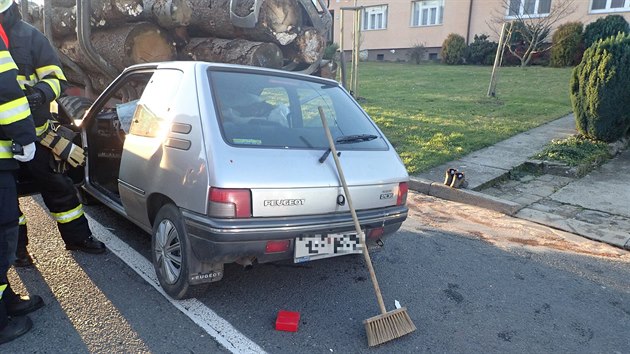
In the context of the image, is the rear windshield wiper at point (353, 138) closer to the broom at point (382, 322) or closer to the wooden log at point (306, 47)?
the broom at point (382, 322)

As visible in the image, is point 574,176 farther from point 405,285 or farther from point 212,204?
point 212,204

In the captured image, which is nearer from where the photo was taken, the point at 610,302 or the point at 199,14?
the point at 610,302

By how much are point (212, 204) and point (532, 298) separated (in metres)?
2.43

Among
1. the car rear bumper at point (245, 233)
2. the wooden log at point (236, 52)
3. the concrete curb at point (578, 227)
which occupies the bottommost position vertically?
the concrete curb at point (578, 227)

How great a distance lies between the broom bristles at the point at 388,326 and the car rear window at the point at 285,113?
1.16 meters

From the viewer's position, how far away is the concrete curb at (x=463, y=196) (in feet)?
17.4

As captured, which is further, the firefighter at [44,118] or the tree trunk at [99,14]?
the tree trunk at [99,14]

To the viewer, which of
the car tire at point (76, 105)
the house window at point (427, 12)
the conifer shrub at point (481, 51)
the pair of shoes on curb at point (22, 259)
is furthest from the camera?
the house window at point (427, 12)

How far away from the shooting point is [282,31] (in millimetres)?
6375

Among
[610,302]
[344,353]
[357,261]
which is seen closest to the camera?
[344,353]

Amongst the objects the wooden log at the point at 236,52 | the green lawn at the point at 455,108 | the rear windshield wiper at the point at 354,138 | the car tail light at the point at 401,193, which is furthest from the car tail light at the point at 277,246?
the green lawn at the point at 455,108

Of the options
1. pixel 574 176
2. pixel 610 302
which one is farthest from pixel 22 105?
pixel 574 176

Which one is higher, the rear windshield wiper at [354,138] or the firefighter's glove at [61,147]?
the rear windshield wiper at [354,138]

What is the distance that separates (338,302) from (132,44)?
4788mm
